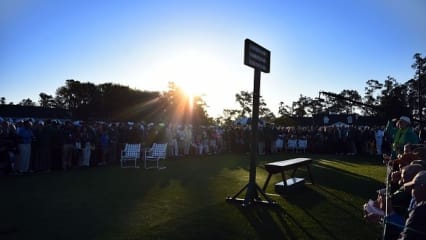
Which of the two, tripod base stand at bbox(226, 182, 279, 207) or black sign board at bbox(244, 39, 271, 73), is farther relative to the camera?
tripod base stand at bbox(226, 182, 279, 207)

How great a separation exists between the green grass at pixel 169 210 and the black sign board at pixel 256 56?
312 cm

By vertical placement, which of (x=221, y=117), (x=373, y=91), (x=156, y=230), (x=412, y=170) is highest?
(x=373, y=91)

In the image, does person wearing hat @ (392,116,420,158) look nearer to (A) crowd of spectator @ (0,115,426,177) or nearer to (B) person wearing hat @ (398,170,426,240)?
(B) person wearing hat @ (398,170,426,240)

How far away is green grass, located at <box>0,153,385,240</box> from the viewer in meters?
6.51

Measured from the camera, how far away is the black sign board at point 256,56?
836 centimetres

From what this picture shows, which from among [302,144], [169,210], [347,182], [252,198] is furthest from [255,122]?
[302,144]

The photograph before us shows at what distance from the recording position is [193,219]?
7.34 m

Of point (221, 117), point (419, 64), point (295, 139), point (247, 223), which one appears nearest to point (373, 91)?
point (419, 64)

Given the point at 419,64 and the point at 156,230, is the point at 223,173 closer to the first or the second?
the point at 156,230

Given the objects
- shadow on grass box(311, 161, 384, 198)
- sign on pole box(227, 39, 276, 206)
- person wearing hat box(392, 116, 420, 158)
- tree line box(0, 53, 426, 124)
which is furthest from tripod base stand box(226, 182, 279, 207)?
tree line box(0, 53, 426, 124)

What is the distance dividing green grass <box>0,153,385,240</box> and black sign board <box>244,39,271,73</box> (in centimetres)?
312

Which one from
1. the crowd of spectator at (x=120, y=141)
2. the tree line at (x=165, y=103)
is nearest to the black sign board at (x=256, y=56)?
the crowd of spectator at (x=120, y=141)

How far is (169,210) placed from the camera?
808cm

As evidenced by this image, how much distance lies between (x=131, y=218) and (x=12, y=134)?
9.00 metres
